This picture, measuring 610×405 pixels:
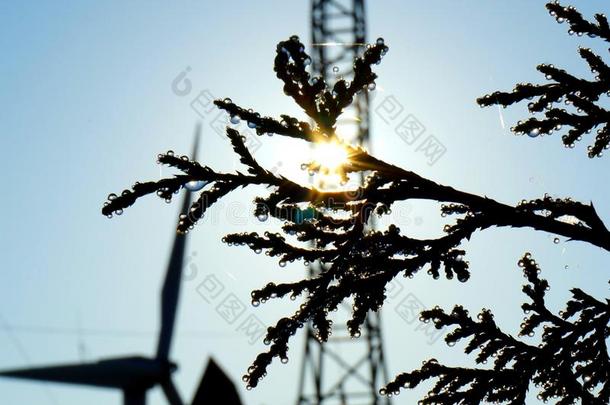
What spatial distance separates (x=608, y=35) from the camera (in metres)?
3.52

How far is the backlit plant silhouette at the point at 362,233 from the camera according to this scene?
2.73 metres

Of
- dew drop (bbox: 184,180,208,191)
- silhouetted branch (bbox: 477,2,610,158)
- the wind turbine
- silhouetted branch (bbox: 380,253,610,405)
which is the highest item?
the wind turbine

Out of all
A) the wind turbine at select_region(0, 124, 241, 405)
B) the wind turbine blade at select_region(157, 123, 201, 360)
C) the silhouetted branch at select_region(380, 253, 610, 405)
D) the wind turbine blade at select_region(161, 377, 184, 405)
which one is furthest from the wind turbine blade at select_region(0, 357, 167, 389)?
the silhouetted branch at select_region(380, 253, 610, 405)

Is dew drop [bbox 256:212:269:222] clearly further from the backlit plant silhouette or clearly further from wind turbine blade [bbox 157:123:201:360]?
wind turbine blade [bbox 157:123:201:360]

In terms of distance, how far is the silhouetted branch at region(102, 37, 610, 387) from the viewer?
2.70 metres

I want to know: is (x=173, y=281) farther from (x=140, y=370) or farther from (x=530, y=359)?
(x=530, y=359)

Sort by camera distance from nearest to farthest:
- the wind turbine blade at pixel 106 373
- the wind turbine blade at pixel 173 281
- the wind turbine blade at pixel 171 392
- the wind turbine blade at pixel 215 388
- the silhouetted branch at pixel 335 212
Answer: the silhouetted branch at pixel 335 212, the wind turbine blade at pixel 173 281, the wind turbine blade at pixel 106 373, the wind turbine blade at pixel 171 392, the wind turbine blade at pixel 215 388

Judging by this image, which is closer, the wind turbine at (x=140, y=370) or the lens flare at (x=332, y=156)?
the lens flare at (x=332, y=156)

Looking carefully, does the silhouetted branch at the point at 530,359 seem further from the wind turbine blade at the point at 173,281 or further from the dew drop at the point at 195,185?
the wind turbine blade at the point at 173,281

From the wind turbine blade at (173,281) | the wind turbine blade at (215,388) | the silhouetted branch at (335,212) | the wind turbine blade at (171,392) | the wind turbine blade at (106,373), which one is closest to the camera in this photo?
the silhouetted branch at (335,212)

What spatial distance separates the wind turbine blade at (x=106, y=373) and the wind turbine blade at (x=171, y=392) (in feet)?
1.17

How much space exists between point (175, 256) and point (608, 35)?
10.7 m

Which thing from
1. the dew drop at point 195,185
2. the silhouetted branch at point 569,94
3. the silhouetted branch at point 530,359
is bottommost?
the silhouetted branch at point 530,359

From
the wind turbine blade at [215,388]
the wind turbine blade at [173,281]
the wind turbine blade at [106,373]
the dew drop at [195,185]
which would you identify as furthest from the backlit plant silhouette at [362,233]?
the wind turbine blade at [215,388]
